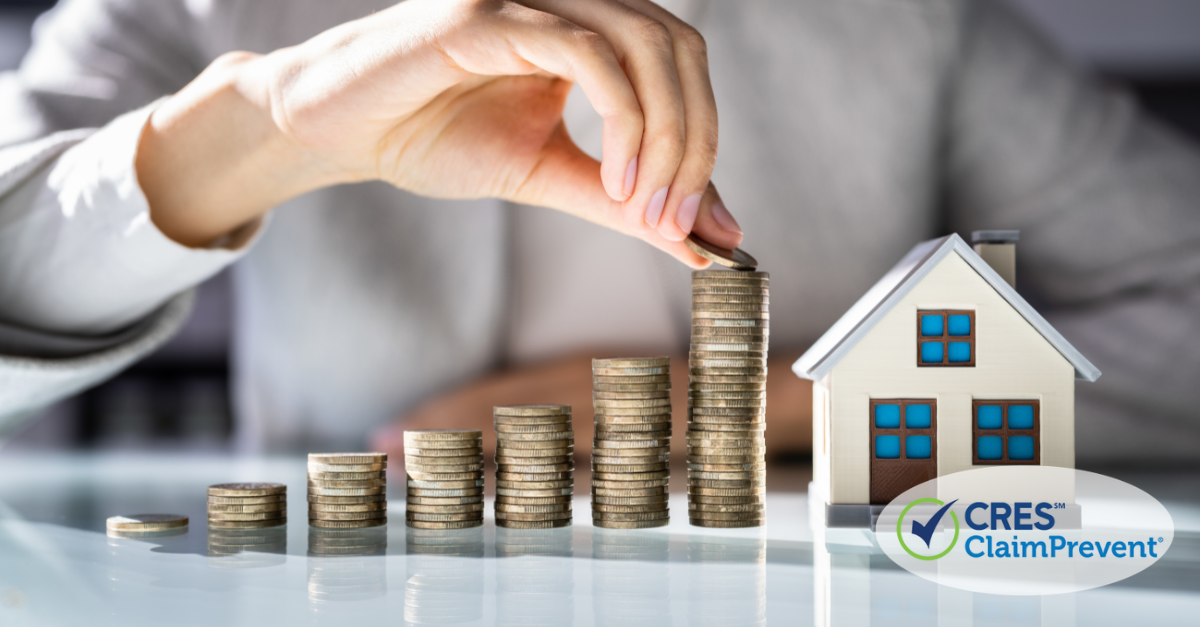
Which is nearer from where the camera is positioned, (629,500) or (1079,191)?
(629,500)

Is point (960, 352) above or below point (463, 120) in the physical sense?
below

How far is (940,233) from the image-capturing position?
7.51 ft

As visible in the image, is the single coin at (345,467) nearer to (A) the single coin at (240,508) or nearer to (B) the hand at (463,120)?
(A) the single coin at (240,508)

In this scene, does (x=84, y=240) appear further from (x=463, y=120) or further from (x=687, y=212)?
(x=687, y=212)

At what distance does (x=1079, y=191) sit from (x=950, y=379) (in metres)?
1.19

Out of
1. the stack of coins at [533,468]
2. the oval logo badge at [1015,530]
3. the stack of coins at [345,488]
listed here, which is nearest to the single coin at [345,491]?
the stack of coins at [345,488]

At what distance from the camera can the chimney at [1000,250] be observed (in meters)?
1.22

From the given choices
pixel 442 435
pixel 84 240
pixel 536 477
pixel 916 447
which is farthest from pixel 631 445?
pixel 84 240

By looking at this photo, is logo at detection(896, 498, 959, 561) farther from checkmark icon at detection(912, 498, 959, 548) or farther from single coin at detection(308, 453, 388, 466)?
single coin at detection(308, 453, 388, 466)

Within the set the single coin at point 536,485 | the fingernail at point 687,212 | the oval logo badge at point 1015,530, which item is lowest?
the oval logo badge at point 1015,530

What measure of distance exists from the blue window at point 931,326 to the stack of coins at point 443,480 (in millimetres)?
591

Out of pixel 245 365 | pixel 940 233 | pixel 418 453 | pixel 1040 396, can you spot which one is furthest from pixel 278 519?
pixel 940 233

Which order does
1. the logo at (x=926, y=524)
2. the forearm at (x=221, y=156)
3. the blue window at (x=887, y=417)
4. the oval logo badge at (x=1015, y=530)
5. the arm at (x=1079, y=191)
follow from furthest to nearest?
the arm at (x=1079, y=191) < the forearm at (x=221, y=156) < the blue window at (x=887, y=417) < the logo at (x=926, y=524) < the oval logo badge at (x=1015, y=530)

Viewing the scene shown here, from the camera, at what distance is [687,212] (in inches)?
44.2
